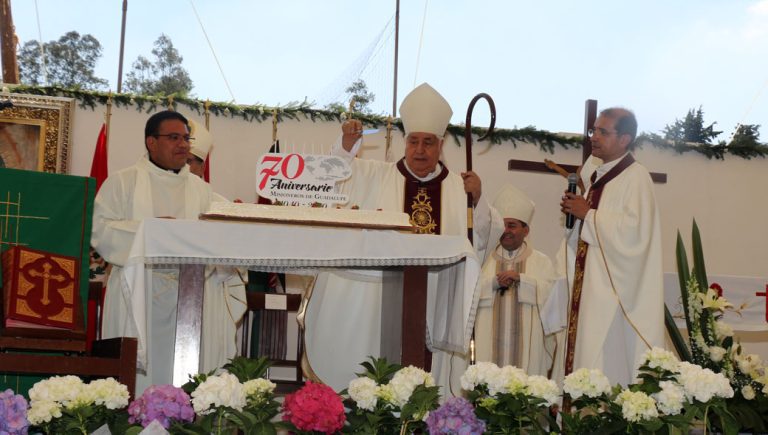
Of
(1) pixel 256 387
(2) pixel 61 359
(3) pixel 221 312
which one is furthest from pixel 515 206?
(1) pixel 256 387

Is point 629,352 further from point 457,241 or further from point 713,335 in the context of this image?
point 457,241

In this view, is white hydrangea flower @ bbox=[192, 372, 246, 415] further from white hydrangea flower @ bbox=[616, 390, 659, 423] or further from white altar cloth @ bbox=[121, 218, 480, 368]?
white hydrangea flower @ bbox=[616, 390, 659, 423]

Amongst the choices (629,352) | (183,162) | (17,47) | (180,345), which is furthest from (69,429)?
(17,47)

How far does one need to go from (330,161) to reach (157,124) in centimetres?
137

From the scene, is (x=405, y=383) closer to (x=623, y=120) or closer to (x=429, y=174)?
(x=429, y=174)

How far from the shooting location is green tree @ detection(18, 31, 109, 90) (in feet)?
26.3

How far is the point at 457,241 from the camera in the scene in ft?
Answer: 14.3

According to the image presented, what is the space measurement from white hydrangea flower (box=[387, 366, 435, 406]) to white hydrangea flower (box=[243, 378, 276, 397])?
436 millimetres

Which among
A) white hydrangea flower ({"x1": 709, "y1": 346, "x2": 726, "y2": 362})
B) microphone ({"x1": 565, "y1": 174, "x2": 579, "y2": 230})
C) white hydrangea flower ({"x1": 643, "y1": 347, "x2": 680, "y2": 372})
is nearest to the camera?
white hydrangea flower ({"x1": 643, "y1": 347, "x2": 680, "y2": 372})

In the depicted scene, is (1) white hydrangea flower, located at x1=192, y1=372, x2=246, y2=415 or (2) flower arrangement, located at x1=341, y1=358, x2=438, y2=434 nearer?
(1) white hydrangea flower, located at x1=192, y1=372, x2=246, y2=415

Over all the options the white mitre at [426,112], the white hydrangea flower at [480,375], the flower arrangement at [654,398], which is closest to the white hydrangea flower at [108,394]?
the white hydrangea flower at [480,375]

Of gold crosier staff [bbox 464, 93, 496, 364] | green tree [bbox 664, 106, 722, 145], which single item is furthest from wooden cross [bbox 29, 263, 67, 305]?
green tree [bbox 664, 106, 722, 145]

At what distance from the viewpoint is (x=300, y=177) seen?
461 centimetres

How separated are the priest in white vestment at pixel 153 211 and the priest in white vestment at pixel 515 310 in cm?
229
